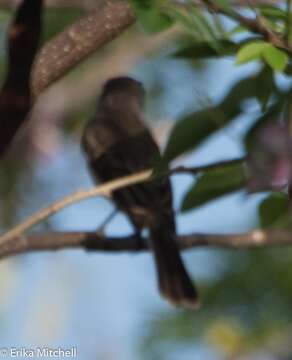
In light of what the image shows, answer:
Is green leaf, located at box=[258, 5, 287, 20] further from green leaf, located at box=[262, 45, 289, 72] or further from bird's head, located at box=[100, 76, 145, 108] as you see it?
bird's head, located at box=[100, 76, 145, 108]

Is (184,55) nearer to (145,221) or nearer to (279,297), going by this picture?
(145,221)

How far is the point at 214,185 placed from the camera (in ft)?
5.28

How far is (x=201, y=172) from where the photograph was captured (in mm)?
1668

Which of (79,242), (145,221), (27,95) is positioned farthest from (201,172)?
(145,221)

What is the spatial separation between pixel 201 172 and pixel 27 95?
3.05 feet

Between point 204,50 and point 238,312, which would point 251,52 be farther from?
point 238,312

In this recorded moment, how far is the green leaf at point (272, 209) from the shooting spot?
1695 millimetres

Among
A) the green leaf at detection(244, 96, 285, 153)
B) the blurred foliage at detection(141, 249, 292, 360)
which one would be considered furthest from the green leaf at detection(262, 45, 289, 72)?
the blurred foliage at detection(141, 249, 292, 360)

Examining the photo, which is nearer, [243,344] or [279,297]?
[243,344]

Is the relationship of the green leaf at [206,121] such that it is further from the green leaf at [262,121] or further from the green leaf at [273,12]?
the green leaf at [273,12]

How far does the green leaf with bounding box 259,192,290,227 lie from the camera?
5.56 feet

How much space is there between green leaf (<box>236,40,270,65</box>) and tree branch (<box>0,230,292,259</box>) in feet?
4.47

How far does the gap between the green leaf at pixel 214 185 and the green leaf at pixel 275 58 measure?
26 centimetres

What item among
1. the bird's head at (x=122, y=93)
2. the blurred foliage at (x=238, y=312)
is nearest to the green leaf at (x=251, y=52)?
the blurred foliage at (x=238, y=312)
